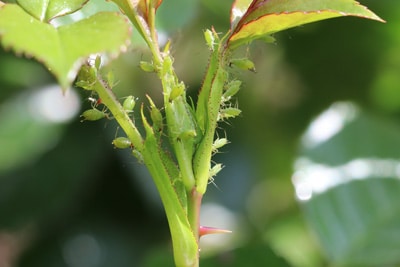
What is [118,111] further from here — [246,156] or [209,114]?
[246,156]

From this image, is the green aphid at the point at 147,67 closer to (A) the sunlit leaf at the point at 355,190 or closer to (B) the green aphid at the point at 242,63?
(B) the green aphid at the point at 242,63

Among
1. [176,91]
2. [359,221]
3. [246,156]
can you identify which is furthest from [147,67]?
[246,156]

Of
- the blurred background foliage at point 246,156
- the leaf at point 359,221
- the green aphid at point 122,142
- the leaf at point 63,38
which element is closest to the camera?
the leaf at point 63,38

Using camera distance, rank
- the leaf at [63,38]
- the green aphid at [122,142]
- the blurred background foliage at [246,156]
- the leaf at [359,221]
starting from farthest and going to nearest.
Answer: the blurred background foliage at [246,156]
the leaf at [359,221]
the green aphid at [122,142]
the leaf at [63,38]

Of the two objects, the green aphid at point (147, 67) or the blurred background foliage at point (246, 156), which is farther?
the blurred background foliage at point (246, 156)

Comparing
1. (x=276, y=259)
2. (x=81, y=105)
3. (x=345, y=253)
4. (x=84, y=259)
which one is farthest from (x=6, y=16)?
(x=84, y=259)

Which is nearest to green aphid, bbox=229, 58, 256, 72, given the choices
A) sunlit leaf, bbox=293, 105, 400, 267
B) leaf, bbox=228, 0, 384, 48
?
leaf, bbox=228, 0, 384, 48

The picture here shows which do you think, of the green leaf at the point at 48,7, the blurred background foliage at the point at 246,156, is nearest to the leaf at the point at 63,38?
the green leaf at the point at 48,7
